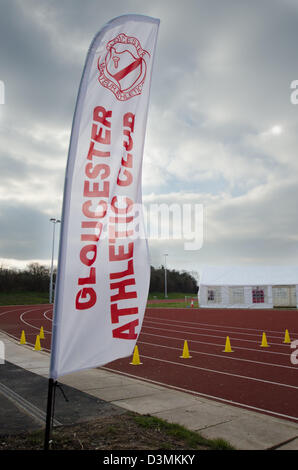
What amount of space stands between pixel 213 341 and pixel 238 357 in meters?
3.73

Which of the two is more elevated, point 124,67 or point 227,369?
point 124,67


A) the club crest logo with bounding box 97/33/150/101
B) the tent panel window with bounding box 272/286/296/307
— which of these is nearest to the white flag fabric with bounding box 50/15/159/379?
the club crest logo with bounding box 97/33/150/101

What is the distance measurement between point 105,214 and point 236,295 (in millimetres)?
36591

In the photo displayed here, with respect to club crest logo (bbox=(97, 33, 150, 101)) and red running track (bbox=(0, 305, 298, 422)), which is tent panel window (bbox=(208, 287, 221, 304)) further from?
club crest logo (bbox=(97, 33, 150, 101))

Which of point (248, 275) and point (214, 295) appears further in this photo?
point (214, 295)

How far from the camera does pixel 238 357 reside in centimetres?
1172

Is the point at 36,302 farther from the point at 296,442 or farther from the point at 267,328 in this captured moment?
the point at 296,442

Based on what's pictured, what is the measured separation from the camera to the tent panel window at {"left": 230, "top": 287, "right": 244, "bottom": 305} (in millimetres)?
38856

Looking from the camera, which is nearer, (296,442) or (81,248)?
(81,248)

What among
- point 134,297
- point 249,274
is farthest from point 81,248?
point 249,274

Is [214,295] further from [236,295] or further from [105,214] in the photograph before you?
[105,214]

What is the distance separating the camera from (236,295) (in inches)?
1539

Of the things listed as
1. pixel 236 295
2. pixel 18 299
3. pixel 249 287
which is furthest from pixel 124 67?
pixel 18 299

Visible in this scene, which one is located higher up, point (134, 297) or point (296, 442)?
point (134, 297)
